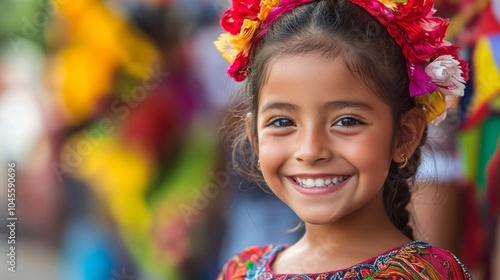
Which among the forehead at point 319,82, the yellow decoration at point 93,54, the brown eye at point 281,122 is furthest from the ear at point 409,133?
the yellow decoration at point 93,54

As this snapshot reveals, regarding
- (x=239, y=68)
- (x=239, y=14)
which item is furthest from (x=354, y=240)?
(x=239, y=14)

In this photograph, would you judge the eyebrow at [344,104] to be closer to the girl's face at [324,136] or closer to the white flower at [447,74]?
the girl's face at [324,136]

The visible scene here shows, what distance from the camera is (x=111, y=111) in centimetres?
288

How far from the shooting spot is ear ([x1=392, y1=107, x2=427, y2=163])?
1701mm

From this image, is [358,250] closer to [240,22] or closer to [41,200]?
[240,22]

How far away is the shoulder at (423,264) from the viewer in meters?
1.62

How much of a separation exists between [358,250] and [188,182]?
1.26 m

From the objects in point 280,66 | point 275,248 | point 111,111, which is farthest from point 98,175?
point 280,66

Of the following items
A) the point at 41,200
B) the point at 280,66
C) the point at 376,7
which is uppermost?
the point at 376,7

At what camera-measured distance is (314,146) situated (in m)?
1.58

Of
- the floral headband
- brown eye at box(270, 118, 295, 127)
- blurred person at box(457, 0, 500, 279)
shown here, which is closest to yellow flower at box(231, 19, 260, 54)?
the floral headband

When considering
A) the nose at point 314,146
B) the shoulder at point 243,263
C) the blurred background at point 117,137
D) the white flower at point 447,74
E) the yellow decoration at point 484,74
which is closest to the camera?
the nose at point 314,146

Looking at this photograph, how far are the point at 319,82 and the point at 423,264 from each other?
459 millimetres

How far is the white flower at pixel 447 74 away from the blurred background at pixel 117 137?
49.1 inches
